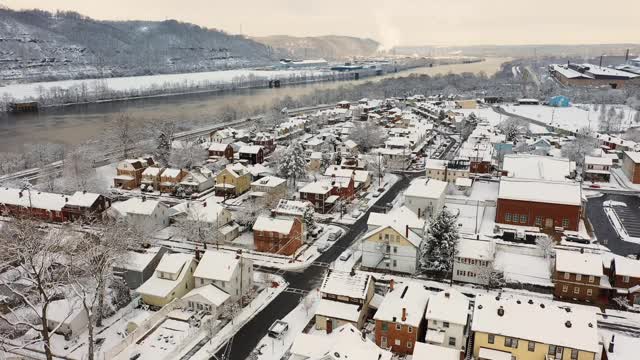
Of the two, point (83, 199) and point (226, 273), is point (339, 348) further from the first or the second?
point (83, 199)

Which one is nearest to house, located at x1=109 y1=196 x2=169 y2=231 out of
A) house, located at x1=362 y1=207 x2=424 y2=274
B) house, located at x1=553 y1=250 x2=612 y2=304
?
house, located at x1=362 y1=207 x2=424 y2=274

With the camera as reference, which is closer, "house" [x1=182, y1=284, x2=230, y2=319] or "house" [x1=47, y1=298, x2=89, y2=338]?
"house" [x1=47, y1=298, x2=89, y2=338]

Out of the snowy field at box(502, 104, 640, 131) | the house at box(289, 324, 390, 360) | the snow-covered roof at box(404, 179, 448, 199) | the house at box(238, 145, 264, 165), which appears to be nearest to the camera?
the house at box(289, 324, 390, 360)

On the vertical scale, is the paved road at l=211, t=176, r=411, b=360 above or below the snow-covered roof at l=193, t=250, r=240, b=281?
below

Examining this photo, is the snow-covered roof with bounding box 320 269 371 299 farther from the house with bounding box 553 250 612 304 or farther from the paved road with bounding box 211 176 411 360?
the house with bounding box 553 250 612 304

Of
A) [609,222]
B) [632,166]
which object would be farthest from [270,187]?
[632,166]
